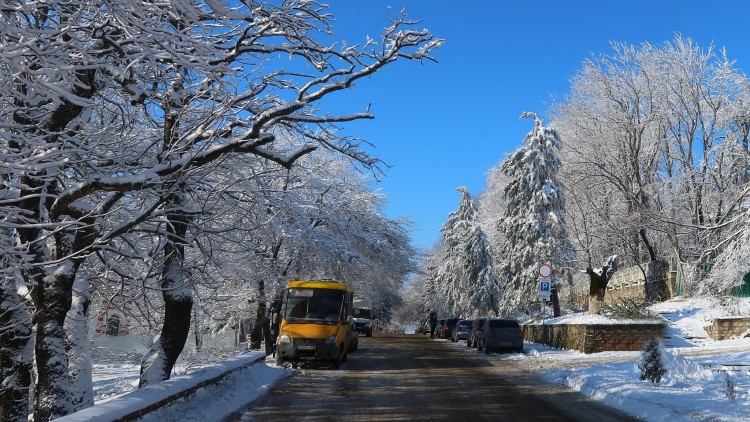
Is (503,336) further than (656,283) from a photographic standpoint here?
No

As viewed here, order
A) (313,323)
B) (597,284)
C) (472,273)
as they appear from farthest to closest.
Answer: (472,273), (597,284), (313,323)

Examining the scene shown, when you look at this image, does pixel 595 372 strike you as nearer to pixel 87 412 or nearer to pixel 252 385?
pixel 252 385

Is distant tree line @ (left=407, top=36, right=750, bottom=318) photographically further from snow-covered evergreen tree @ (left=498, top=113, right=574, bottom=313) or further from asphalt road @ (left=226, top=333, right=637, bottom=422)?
asphalt road @ (left=226, top=333, right=637, bottom=422)

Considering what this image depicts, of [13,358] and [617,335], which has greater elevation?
[617,335]

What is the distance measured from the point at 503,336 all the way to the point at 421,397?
14952 millimetres

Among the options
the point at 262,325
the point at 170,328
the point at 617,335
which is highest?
the point at 617,335

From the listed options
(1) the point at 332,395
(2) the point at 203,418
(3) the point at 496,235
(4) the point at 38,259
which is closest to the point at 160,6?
(4) the point at 38,259

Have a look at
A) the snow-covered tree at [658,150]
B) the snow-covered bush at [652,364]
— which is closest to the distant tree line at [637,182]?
the snow-covered tree at [658,150]

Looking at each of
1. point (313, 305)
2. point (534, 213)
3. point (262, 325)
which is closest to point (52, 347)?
point (313, 305)

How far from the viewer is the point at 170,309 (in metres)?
13.4

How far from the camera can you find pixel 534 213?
150 feet

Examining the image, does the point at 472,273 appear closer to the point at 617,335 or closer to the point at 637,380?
the point at 617,335

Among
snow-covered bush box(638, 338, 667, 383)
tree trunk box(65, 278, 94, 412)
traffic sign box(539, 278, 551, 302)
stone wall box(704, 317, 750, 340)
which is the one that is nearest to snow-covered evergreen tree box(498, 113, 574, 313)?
traffic sign box(539, 278, 551, 302)

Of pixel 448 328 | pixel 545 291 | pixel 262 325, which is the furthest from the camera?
pixel 448 328
